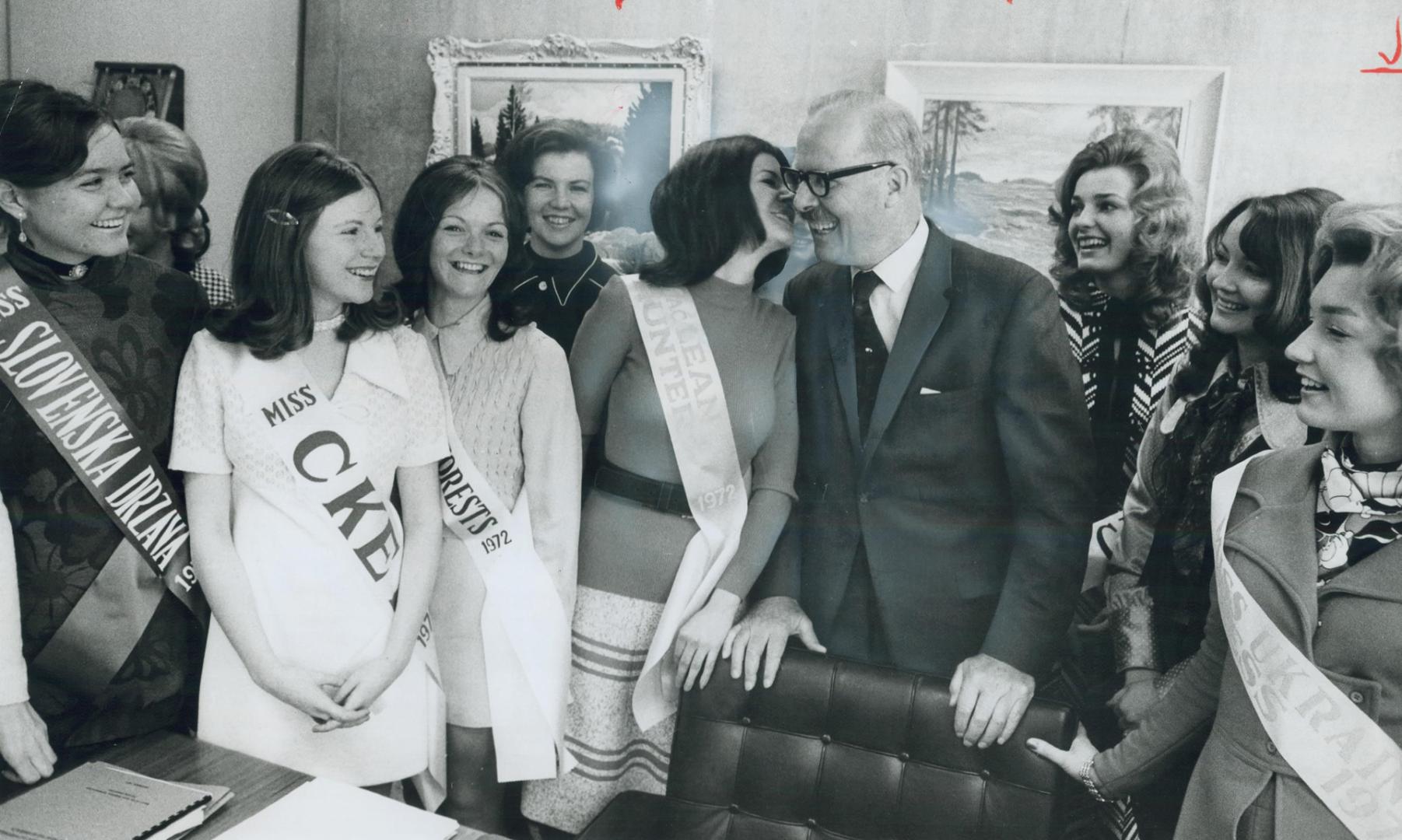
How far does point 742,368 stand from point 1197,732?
91cm

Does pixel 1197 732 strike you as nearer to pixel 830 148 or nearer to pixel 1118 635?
pixel 1118 635

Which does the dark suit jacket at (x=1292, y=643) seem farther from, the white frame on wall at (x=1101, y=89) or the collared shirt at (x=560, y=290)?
the collared shirt at (x=560, y=290)

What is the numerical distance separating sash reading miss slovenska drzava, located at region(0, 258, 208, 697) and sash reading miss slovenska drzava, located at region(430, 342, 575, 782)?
1.64ft

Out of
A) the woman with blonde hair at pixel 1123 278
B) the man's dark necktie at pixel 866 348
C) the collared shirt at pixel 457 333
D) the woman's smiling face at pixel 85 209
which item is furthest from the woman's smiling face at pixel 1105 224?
the woman's smiling face at pixel 85 209

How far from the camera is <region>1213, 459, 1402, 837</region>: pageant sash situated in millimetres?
1259

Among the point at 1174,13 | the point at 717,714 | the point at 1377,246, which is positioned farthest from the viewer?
the point at 717,714

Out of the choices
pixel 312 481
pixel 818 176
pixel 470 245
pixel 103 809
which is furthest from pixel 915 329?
pixel 103 809

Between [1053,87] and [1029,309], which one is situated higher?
[1053,87]

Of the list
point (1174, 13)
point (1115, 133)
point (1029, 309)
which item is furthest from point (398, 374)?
Result: point (1174, 13)

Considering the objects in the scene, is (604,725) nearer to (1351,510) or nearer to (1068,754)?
(1068,754)

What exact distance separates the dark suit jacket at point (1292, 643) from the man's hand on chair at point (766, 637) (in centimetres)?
59

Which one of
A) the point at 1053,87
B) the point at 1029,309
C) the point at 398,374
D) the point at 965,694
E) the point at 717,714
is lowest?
the point at 717,714

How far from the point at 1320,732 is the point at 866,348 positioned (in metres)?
0.85

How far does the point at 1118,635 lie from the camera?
1608 mm
